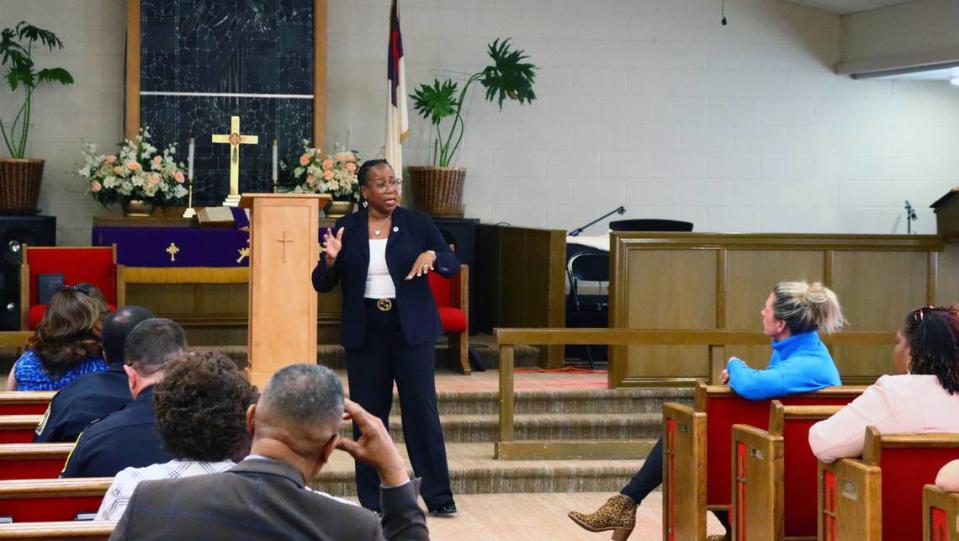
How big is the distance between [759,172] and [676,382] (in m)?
4.09

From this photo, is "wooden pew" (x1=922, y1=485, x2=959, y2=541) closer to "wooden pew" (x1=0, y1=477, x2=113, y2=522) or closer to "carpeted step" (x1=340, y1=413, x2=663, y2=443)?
"wooden pew" (x1=0, y1=477, x2=113, y2=522)

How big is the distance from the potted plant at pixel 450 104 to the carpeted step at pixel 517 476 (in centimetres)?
381

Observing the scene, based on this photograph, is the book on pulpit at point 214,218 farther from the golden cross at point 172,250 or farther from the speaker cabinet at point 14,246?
the speaker cabinet at point 14,246

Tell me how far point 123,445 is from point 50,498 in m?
0.22

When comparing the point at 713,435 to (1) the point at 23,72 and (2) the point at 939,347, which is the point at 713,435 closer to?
(2) the point at 939,347

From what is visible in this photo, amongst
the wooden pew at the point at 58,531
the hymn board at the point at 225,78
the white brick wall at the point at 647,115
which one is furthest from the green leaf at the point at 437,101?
the wooden pew at the point at 58,531

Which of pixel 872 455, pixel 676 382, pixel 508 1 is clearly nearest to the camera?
pixel 872 455

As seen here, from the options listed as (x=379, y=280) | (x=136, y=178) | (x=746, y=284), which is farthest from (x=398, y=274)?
(x=136, y=178)

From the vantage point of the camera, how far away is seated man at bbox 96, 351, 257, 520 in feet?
8.63

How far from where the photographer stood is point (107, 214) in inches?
407

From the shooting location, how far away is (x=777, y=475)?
4.16 metres

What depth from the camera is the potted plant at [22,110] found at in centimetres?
970

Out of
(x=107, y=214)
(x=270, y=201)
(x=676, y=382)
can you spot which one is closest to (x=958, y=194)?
(x=676, y=382)

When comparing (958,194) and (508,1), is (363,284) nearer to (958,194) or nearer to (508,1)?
(958,194)
